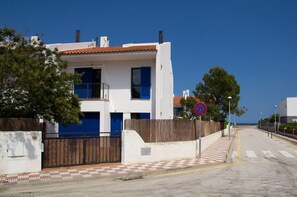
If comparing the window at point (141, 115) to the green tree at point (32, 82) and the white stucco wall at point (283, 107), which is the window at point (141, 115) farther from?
the white stucco wall at point (283, 107)

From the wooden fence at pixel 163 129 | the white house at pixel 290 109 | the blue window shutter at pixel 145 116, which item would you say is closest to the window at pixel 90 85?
the blue window shutter at pixel 145 116

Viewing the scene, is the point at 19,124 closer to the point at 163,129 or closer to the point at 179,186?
the point at 179,186

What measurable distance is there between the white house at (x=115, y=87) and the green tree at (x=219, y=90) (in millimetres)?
31242

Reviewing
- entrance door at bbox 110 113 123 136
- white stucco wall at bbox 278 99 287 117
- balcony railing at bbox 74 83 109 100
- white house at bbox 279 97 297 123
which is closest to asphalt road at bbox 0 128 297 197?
entrance door at bbox 110 113 123 136

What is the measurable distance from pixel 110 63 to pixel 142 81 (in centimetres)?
262

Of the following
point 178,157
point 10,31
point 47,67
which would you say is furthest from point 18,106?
point 178,157

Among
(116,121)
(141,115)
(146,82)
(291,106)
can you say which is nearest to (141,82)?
(146,82)

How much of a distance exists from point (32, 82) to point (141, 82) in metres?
10.6

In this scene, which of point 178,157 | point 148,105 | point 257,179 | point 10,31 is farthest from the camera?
point 148,105

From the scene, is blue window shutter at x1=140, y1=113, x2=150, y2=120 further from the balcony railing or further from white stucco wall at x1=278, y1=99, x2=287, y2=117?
white stucco wall at x1=278, y1=99, x2=287, y2=117

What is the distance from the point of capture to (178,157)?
1698 centimetres

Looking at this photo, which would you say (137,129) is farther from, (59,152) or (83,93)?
(83,93)

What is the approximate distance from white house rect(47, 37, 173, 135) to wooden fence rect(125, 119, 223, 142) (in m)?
3.13

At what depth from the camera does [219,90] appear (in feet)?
172
